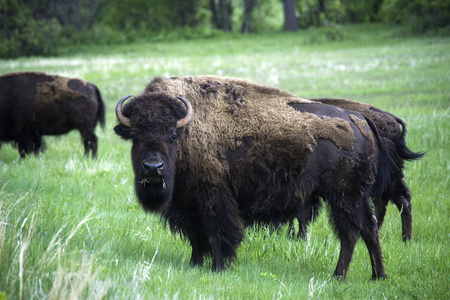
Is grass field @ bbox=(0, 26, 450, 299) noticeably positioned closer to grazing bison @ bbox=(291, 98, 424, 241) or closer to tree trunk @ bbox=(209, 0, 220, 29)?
grazing bison @ bbox=(291, 98, 424, 241)

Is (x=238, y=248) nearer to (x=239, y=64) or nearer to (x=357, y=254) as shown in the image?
(x=357, y=254)

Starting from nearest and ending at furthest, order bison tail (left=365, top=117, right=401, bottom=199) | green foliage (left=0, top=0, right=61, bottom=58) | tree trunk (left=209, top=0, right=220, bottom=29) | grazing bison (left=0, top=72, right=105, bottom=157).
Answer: bison tail (left=365, top=117, right=401, bottom=199) → grazing bison (left=0, top=72, right=105, bottom=157) → green foliage (left=0, top=0, right=61, bottom=58) → tree trunk (left=209, top=0, right=220, bottom=29)

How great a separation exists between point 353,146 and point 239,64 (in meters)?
21.0

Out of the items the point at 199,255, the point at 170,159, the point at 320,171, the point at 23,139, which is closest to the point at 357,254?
the point at 320,171

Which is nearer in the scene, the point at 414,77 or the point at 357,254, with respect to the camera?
the point at 357,254

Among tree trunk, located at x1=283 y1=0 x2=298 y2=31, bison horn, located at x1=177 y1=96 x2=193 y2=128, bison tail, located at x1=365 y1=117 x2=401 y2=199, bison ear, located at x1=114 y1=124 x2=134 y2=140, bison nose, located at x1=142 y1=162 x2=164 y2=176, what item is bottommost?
tree trunk, located at x1=283 y1=0 x2=298 y2=31

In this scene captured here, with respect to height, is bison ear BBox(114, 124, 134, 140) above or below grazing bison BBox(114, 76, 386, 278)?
above

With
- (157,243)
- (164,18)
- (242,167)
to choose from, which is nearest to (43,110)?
(157,243)

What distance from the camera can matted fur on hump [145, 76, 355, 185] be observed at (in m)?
5.30

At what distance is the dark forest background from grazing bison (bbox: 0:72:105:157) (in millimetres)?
27120

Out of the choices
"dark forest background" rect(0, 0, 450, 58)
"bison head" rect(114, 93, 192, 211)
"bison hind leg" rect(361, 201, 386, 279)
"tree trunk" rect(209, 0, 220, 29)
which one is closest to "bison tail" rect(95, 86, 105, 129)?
"bison head" rect(114, 93, 192, 211)

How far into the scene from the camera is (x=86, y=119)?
11000 millimetres

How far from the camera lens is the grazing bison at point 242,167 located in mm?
5129

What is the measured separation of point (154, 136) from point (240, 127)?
3.63 ft
